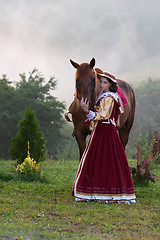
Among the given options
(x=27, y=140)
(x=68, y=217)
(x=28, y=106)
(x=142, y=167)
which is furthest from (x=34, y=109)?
(x=68, y=217)

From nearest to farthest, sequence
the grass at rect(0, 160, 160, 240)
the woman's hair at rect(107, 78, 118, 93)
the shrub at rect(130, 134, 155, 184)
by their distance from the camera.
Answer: the grass at rect(0, 160, 160, 240) < the woman's hair at rect(107, 78, 118, 93) < the shrub at rect(130, 134, 155, 184)

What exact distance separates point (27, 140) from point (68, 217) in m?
6.18

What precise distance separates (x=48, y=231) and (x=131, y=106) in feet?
19.5

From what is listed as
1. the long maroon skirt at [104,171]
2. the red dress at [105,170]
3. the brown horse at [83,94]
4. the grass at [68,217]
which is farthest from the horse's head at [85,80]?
the grass at [68,217]

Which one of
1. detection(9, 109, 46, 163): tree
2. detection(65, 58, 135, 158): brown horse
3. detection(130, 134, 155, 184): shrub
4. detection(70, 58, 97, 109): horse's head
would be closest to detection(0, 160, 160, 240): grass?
detection(130, 134, 155, 184): shrub

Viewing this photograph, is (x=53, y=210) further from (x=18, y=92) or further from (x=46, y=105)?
(x=18, y=92)

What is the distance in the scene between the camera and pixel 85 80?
574 cm

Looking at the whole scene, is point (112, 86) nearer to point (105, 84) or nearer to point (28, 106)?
point (105, 84)

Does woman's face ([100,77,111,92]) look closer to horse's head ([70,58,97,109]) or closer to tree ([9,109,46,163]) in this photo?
horse's head ([70,58,97,109])

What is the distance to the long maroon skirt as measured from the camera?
5.71 metres

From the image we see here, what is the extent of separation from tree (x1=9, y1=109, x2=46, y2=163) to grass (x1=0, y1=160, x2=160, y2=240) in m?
3.69

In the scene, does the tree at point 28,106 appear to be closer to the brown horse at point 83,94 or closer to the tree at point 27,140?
the tree at point 27,140

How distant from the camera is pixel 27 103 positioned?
30500mm

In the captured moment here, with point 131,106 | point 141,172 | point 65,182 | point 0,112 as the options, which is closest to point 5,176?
point 65,182
